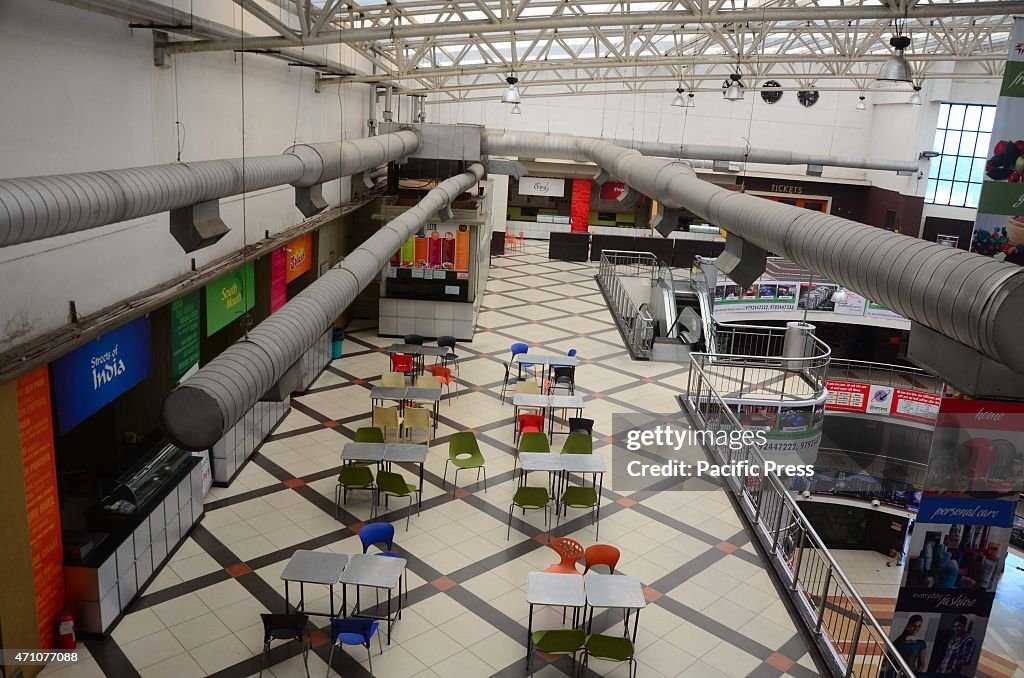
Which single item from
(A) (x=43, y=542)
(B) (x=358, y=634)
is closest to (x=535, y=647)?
(B) (x=358, y=634)

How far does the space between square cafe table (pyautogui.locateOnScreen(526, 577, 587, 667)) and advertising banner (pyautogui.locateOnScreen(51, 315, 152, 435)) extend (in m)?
4.44

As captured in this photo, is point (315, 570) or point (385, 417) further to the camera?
point (385, 417)

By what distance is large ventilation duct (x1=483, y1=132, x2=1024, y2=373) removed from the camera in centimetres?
349

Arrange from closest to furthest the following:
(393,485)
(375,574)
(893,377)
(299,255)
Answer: (375,574) → (393,485) → (299,255) → (893,377)

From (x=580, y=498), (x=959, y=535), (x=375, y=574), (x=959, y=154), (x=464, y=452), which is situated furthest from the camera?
(x=959, y=154)

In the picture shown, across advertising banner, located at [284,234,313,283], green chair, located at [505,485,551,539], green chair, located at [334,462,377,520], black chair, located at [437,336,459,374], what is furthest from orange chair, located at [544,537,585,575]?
advertising banner, located at [284,234,313,283]

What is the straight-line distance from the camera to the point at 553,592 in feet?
23.4

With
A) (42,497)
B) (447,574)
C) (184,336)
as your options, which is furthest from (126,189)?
(447,574)

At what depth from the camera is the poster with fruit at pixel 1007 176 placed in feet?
21.5

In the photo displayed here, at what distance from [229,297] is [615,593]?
670 cm

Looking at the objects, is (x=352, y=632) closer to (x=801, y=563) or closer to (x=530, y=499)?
(x=530, y=499)

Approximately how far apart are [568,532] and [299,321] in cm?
546

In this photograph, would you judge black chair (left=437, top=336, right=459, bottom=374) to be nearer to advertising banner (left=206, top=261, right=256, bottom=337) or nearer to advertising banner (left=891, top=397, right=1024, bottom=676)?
advertising banner (left=206, top=261, right=256, bottom=337)

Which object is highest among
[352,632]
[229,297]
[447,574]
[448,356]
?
[229,297]
